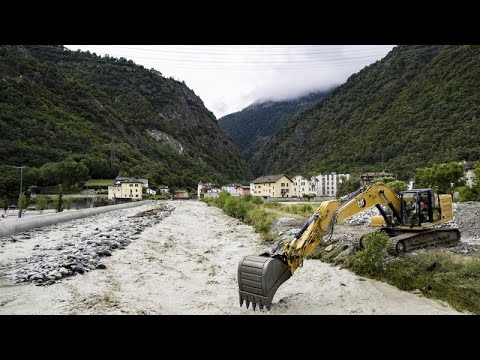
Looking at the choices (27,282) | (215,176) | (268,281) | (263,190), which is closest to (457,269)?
(268,281)

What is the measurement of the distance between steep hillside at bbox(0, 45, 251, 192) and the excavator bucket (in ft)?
174

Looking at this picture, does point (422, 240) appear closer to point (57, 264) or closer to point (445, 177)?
Answer: point (57, 264)

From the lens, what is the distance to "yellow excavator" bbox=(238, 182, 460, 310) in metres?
5.47

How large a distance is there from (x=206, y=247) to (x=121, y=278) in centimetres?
563

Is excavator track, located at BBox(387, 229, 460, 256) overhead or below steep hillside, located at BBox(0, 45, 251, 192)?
below

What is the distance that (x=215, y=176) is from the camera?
130 meters

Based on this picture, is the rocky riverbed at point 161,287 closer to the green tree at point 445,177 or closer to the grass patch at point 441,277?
the grass patch at point 441,277

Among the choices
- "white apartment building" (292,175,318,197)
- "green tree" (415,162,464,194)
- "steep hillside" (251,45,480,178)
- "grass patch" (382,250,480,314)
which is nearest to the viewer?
"grass patch" (382,250,480,314)

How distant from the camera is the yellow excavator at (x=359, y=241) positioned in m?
5.47

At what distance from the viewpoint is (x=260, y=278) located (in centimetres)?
535

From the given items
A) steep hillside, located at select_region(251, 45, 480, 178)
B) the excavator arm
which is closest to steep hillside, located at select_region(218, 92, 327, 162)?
steep hillside, located at select_region(251, 45, 480, 178)

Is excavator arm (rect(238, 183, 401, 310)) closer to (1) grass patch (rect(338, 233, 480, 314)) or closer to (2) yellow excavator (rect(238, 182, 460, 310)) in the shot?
(2) yellow excavator (rect(238, 182, 460, 310))

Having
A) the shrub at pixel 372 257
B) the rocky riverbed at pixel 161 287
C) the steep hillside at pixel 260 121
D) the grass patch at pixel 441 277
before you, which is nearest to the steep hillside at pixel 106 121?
the steep hillside at pixel 260 121

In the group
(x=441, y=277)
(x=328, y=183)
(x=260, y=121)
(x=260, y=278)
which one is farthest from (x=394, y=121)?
(x=260, y=278)
